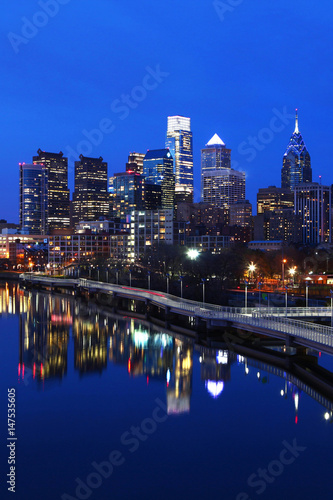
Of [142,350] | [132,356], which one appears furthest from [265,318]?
[132,356]

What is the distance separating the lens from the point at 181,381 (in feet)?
126

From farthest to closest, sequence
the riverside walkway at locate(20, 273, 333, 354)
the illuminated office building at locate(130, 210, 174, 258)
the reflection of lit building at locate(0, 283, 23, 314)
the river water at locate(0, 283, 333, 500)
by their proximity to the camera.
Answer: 1. the illuminated office building at locate(130, 210, 174, 258)
2. the reflection of lit building at locate(0, 283, 23, 314)
3. the riverside walkway at locate(20, 273, 333, 354)
4. the river water at locate(0, 283, 333, 500)

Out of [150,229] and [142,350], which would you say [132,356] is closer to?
[142,350]

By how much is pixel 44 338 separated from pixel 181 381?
21.1 meters

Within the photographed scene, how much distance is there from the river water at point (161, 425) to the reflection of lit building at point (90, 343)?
252mm

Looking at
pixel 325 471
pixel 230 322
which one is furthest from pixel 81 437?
pixel 230 322

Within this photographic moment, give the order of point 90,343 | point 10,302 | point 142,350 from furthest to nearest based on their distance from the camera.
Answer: point 10,302, point 90,343, point 142,350

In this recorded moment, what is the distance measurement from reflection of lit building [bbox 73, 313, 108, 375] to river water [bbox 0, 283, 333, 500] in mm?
252

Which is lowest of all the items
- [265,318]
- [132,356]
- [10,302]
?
[132,356]

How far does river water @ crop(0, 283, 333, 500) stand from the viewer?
23.2 meters

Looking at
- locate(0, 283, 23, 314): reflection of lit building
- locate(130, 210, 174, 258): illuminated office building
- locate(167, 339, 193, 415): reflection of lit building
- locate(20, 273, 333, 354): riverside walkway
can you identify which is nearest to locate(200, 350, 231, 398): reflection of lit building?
locate(167, 339, 193, 415): reflection of lit building

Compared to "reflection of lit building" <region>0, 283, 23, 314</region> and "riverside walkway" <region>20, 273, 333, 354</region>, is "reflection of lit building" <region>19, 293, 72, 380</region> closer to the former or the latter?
Result: "reflection of lit building" <region>0, 283, 23, 314</region>

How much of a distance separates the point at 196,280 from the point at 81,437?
56276mm

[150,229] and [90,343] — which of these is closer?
[90,343]
